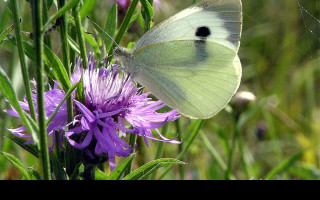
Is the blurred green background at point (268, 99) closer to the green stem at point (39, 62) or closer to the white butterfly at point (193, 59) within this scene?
the white butterfly at point (193, 59)

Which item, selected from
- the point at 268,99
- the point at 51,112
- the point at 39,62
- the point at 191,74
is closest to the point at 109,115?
the point at 51,112

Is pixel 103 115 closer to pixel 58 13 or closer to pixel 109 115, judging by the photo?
pixel 109 115

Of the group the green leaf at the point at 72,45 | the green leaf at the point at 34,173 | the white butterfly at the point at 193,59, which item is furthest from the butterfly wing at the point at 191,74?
the green leaf at the point at 34,173

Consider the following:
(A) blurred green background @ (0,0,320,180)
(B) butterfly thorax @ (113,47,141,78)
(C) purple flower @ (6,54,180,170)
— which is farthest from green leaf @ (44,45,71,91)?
(A) blurred green background @ (0,0,320,180)

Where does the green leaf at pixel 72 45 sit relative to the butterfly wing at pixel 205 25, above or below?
below

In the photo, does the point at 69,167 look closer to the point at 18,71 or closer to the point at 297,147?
the point at 18,71

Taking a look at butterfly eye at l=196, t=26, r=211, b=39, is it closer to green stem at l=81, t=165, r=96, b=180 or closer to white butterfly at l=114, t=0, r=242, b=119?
white butterfly at l=114, t=0, r=242, b=119
